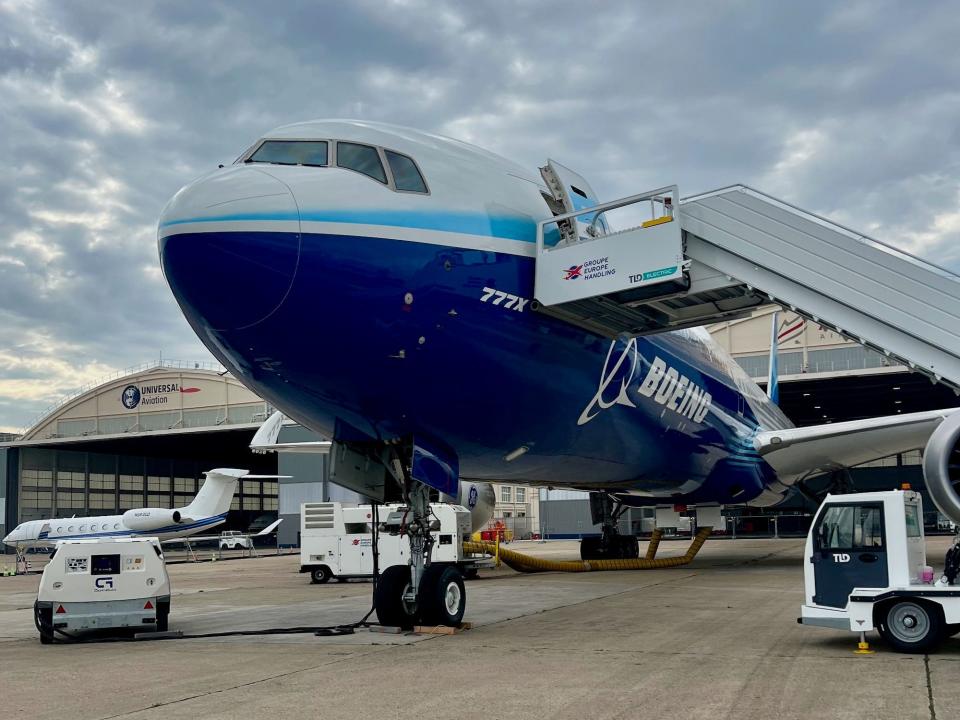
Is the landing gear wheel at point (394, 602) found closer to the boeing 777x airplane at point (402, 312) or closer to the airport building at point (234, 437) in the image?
the boeing 777x airplane at point (402, 312)

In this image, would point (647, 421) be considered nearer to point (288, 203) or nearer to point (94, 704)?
point (288, 203)

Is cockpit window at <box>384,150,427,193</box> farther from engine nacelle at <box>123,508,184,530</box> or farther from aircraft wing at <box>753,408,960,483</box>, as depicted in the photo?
engine nacelle at <box>123,508,184,530</box>

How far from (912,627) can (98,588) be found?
9.67 meters

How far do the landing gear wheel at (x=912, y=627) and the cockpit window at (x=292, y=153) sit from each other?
724 centimetres

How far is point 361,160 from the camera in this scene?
9273 millimetres

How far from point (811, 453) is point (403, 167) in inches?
569

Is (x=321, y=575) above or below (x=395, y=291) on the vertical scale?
below

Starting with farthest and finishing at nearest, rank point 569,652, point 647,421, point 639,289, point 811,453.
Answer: point 811,453 → point 647,421 → point 639,289 → point 569,652

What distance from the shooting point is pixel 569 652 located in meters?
9.19

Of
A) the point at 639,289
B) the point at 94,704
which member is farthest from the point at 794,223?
the point at 94,704

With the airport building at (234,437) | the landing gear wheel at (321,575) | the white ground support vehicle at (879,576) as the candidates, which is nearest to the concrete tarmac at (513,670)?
the white ground support vehicle at (879,576)

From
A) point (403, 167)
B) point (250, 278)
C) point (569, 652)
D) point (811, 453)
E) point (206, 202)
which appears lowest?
point (569, 652)

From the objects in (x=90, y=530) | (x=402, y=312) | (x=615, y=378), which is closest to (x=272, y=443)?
(x=615, y=378)

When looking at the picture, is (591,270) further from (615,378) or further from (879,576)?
(879,576)
